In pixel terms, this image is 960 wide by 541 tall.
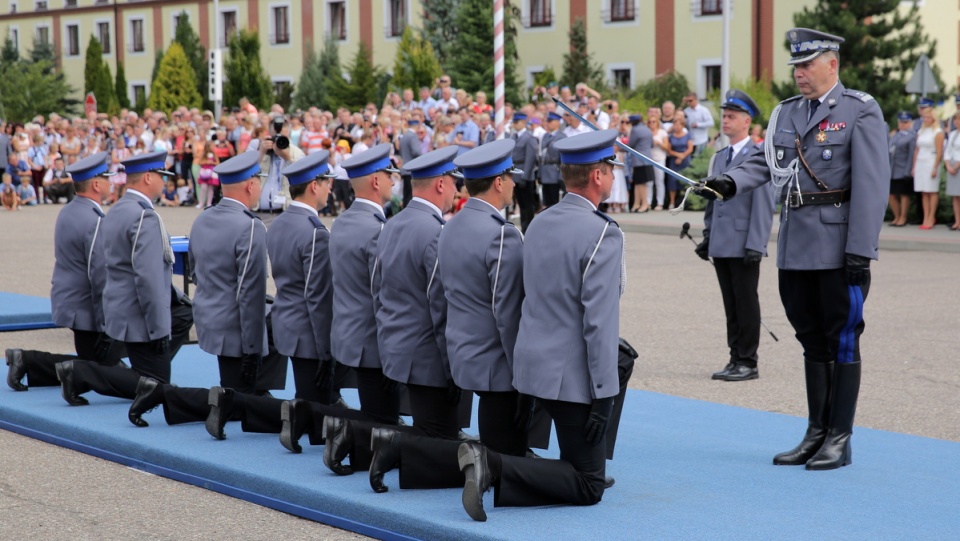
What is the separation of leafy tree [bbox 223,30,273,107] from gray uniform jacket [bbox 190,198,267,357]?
144 feet

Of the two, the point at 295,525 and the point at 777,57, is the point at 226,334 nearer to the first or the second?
the point at 295,525

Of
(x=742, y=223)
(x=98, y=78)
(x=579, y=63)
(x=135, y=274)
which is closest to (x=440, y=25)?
(x=579, y=63)

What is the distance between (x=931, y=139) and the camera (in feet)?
Result: 66.7

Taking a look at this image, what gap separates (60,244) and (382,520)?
11.9ft

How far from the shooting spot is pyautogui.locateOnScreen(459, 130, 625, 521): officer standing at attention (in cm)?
544

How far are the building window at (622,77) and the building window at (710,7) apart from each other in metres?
3.39

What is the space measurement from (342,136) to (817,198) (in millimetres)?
20880

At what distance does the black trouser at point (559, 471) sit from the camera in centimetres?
560

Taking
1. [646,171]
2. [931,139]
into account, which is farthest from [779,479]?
[646,171]

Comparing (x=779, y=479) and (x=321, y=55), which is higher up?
(x=321, y=55)

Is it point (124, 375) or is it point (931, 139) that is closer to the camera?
point (124, 375)

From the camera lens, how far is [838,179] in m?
6.36

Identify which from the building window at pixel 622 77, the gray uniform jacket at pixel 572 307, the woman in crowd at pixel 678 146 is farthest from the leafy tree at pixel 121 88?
the gray uniform jacket at pixel 572 307

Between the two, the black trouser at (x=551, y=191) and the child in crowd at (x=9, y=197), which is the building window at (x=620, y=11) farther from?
the black trouser at (x=551, y=191)
